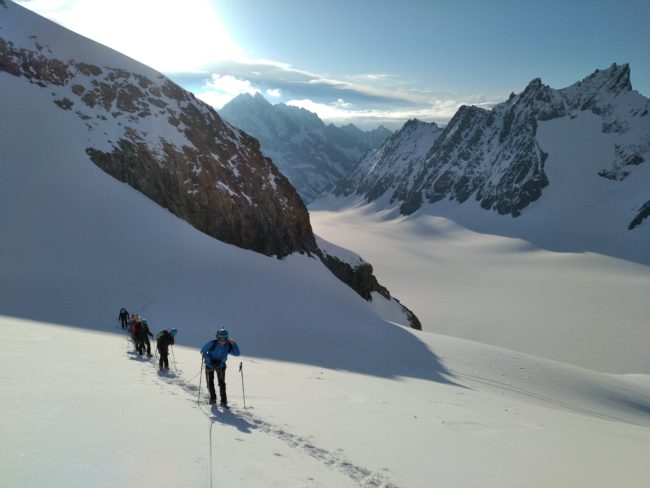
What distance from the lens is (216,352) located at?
8.81 metres

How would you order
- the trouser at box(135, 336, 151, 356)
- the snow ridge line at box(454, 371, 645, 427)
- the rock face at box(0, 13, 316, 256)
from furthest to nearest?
1. the rock face at box(0, 13, 316, 256)
2. the snow ridge line at box(454, 371, 645, 427)
3. the trouser at box(135, 336, 151, 356)

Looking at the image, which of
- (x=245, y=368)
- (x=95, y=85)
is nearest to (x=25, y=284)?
(x=245, y=368)

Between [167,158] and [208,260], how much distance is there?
10234 mm

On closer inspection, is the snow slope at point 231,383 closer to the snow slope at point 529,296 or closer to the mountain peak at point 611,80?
the snow slope at point 529,296

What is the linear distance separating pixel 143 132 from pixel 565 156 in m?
137

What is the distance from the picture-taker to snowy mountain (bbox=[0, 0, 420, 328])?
31.8m

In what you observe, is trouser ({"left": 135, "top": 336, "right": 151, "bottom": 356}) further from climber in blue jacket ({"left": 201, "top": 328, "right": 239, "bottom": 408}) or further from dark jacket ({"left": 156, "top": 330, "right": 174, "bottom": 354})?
climber in blue jacket ({"left": 201, "top": 328, "right": 239, "bottom": 408})

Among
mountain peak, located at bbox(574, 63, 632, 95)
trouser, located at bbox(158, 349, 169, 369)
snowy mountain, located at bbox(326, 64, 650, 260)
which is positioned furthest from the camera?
mountain peak, located at bbox(574, 63, 632, 95)

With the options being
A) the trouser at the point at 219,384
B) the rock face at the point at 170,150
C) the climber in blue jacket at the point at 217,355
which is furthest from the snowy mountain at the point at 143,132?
the trouser at the point at 219,384

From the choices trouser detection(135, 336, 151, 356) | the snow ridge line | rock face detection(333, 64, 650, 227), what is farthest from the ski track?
rock face detection(333, 64, 650, 227)

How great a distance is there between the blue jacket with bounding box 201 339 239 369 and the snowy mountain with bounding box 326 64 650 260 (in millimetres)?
116496

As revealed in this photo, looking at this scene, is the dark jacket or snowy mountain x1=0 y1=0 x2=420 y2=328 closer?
the dark jacket

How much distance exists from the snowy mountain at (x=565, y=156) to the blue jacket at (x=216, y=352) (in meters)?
116

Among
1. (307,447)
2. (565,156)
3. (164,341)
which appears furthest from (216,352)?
(565,156)
